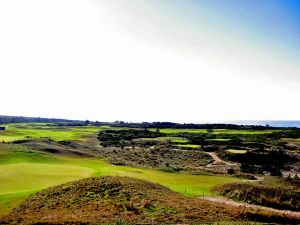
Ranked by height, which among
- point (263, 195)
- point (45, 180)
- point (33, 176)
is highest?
point (33, 176)

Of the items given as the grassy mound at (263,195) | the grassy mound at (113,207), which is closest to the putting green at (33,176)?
the grassy mound at (113,207)

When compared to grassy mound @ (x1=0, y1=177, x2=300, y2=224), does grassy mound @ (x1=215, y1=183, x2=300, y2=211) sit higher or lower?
lower

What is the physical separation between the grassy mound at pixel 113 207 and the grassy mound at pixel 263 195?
6.86 m

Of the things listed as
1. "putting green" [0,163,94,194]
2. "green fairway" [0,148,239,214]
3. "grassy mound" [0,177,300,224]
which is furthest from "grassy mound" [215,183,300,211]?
"putting green" [0,163,94,194]

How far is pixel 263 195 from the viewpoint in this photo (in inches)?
1428

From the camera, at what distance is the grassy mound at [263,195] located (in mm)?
34497

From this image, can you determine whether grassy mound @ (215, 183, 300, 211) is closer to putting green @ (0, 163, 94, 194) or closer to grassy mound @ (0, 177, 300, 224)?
grassy mound @ (0, 177, 300, 224)

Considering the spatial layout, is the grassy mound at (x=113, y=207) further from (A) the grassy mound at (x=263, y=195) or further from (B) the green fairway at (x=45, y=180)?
(A) the grassy mound at (x=263, y=195)

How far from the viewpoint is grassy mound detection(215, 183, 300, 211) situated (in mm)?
34497

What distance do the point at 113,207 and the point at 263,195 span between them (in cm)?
1594

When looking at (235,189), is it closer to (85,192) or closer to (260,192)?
(260,192)

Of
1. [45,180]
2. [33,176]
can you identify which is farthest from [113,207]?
[33,176]

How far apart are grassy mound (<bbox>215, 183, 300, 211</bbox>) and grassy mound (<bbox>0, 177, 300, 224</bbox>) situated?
6856 millimetres

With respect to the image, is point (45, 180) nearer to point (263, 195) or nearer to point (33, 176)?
point (33, 176)
